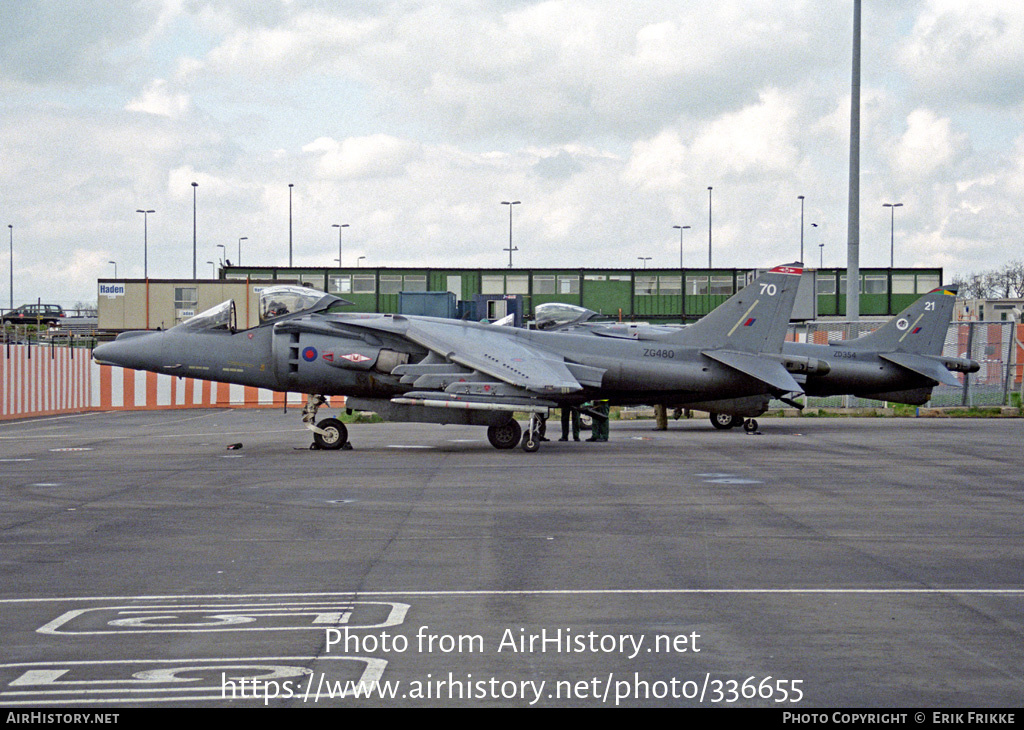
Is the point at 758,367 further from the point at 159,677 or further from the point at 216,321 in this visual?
the point at 159,677

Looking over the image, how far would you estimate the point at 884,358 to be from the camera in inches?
1161

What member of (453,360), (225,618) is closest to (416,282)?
(453,360)

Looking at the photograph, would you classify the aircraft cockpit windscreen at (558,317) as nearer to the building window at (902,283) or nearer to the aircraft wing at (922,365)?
the aircraft wing at (922,365)

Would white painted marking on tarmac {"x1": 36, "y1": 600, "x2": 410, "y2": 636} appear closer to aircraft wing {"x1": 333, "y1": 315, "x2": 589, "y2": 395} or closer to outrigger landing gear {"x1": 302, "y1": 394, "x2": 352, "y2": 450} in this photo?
aircraft wing {"x1": 333, "y1": 315, "x2": 589, "y2": 395}

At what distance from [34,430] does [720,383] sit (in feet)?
60.9

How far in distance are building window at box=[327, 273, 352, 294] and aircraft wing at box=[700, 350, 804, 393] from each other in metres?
50.9

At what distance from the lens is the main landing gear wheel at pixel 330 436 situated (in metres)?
21.9

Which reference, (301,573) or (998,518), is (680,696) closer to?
(301,573)

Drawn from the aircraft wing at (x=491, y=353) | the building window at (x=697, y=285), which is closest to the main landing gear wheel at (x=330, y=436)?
the aircraft wing at (x=491, y=353)

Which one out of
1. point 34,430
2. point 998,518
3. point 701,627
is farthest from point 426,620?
point 34,430

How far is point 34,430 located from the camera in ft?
96.6

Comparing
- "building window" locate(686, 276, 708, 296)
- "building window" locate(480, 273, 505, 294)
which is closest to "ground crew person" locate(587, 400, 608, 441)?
"building window" locate(480, 273, 505, 294)

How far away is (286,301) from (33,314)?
67.9 metres
